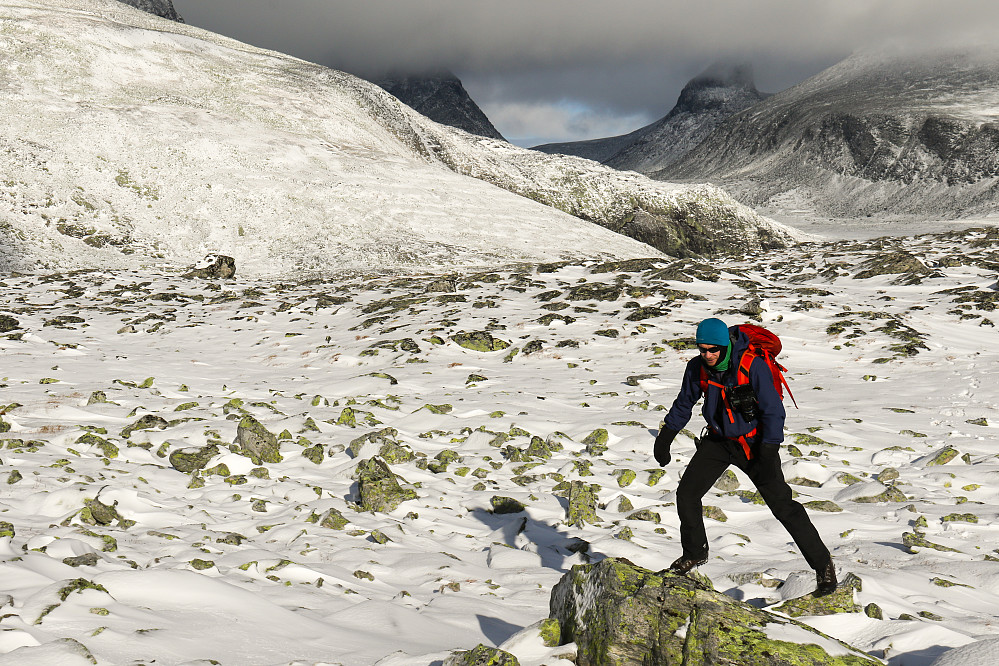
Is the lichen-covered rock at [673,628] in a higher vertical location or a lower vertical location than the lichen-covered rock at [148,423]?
higher

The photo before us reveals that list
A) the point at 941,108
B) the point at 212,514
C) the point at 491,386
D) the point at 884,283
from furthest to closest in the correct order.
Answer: the point at 941,108 → the point at 884,283 → the point at 491,386 → the point at 212,514

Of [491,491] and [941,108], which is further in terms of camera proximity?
[941,108]

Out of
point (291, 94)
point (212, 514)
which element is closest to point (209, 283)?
point (212, 514)

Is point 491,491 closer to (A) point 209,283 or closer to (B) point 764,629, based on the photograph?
(B) point 764,629

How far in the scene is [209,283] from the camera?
102 feet

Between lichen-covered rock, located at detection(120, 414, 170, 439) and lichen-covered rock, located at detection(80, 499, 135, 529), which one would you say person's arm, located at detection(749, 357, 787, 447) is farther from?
lichen-covered rock, located at detection(120, 414, 170, 439)

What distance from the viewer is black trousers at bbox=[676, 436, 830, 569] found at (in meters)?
5.41

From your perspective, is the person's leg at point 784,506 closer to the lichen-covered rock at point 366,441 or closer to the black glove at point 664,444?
the black glove at point 664,444

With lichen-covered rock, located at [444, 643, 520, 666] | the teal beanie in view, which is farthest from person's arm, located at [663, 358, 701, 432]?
lichen-covered rock, located at [444, 643, 520, 666]

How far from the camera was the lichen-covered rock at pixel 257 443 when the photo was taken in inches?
363

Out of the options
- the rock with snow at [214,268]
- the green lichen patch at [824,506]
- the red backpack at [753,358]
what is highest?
the rock with snow at [214,268]

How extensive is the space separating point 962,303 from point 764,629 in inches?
794

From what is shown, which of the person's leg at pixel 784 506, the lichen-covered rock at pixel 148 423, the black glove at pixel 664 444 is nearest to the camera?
the person's leg at pixel 784 506

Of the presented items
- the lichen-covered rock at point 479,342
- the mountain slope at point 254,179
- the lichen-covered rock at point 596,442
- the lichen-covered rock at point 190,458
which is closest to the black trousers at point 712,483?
the lichen-covered rock at point 596,442
